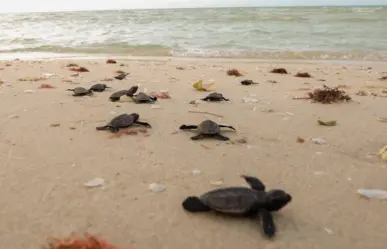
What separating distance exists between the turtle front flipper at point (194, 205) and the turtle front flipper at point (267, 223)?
0.39 meters

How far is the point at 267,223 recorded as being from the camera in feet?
8.76

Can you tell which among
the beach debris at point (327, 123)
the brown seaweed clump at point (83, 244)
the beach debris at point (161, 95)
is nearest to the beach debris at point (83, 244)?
the brown seaweed clump at point (83, 244)

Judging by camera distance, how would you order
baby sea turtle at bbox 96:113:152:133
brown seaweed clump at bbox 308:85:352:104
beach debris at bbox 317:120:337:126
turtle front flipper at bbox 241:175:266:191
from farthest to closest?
1. brown seaweed clump at bbox 308:85:352:104
2. beach debris at bbox 317:120:337:126
3. baby sea turtle at bbox 96:113:152:133
4. turtle front flipper at bbox 241:175:266:191

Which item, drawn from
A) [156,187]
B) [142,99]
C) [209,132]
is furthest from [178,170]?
[142,99]

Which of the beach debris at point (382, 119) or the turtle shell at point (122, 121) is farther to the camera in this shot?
the beach debris at point (382, 119)

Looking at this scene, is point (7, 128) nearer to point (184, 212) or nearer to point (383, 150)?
point (184, 212)

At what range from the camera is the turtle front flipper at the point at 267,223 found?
2609 mm

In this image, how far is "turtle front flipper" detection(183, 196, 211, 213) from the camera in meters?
2.89

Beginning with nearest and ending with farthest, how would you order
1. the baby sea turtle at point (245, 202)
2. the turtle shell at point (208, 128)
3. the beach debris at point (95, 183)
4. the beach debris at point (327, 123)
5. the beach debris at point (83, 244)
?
the beach debris at point (83, 244) → the baby sea turtle at point (245, 202) → the beach debris at point (95, 183) → the turtle shell at point (208, 128) → the beach debris at point (327, 123)

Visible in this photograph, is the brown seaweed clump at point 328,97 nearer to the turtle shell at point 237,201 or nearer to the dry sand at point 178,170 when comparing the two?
the dry sand at point 178,170

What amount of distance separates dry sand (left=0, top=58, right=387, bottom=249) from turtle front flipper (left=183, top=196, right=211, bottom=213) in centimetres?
7

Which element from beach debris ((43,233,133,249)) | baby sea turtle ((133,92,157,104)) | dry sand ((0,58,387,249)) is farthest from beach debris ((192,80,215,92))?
beach debris ((43,233,133,249))

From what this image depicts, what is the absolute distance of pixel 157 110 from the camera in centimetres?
612

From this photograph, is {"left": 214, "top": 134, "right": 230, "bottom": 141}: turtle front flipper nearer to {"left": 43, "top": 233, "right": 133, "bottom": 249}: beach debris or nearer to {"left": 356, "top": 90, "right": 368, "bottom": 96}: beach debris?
{"left": 43, "top": 233, "right": 133, "bottom": 249}: beach debris
